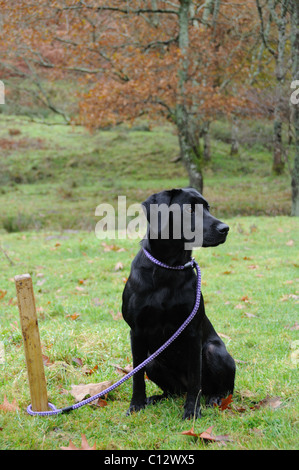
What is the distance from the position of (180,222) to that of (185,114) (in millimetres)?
12156

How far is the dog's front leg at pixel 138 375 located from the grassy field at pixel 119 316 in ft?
0.32

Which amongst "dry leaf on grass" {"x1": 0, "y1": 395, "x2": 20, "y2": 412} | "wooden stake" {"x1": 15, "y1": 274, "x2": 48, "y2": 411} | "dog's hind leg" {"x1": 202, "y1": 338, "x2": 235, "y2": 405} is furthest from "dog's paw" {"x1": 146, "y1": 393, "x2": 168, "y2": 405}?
"dry leaf on grass" {"x1": 0, "y1": 395, "x2": 20, "y2": 412}

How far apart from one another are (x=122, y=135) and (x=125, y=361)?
21.5 meters

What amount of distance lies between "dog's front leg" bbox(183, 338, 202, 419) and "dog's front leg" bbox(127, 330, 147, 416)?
33cm

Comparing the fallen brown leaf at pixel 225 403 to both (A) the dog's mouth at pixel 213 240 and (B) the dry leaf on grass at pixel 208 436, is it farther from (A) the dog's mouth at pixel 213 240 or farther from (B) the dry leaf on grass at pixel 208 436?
(A) the dog's mouth at pixel 213 240

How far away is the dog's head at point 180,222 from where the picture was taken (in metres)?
3.13

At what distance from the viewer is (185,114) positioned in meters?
14.7

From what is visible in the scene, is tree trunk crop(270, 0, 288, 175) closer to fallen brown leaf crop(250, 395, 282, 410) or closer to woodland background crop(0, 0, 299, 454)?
woodland background crop(0, 0, 299, 454)

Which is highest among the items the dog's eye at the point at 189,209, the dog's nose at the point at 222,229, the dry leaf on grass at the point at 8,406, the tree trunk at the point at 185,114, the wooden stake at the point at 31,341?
the tree trunk at the point at 185,114

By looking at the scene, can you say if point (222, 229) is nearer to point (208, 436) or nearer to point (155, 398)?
point (208, 436)

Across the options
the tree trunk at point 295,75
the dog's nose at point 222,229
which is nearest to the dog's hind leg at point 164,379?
the dog's nose at point 222,229

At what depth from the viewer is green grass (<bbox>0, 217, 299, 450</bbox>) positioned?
2.88 m

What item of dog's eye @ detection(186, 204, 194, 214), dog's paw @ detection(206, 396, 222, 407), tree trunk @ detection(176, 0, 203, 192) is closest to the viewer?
dog's eye @ detection(186, 204, 194, 214)

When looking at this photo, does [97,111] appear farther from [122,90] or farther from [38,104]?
[38,104]
